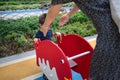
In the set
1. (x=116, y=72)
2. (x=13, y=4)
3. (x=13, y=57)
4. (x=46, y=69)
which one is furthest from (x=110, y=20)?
(x=13, y=4)

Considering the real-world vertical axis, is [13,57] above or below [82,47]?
below

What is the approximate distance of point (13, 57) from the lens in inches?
125

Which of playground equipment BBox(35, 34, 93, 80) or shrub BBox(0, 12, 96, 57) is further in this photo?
shrub BBox(0, 12, 96, 57)

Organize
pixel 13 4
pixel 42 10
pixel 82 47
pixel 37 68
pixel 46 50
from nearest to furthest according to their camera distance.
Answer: pixel 46 50
pixel 82 47
pixel 37 68
pixel 13 4
pixel 42 10

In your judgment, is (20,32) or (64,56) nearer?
(64,56)

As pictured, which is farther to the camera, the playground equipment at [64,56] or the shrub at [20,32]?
the shrub at [20,32]

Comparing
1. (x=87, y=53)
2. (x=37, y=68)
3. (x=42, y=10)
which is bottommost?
(x=37, y=68)

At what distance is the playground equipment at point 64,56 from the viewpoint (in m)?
1.90

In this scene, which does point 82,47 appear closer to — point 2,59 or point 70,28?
point 2,59

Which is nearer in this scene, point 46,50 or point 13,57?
point 46,50

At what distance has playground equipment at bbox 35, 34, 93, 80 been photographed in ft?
6.25

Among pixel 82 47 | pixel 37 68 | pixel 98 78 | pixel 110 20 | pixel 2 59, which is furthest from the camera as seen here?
pixel 2 59

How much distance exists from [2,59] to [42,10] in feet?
5.57

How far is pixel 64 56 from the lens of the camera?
1838 mm
